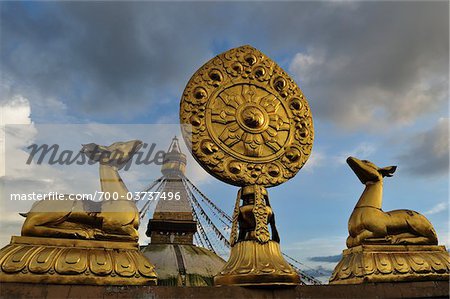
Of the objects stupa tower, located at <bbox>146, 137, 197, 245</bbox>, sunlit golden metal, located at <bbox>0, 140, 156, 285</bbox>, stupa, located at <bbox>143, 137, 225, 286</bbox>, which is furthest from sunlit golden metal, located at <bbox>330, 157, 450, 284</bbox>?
stupa tower, located at <bbox>146, 137, 197, 245</bbox>

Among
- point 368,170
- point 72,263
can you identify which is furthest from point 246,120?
point 72,263

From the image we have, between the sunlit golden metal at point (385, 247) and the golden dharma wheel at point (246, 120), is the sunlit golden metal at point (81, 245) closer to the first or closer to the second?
the golden dharma wheel at point (246, 120)

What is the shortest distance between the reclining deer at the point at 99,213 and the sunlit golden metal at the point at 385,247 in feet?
11.8

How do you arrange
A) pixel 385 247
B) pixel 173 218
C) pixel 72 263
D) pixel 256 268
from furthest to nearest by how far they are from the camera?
pixel 173 218
pixel 385 247
pixel 256 268
pixel 72 263

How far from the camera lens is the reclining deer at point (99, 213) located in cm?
539

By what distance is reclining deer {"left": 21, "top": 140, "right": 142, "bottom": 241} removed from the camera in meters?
5.39

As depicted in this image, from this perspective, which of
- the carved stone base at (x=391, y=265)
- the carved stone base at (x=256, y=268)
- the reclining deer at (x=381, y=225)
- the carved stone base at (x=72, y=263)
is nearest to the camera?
the carved stone base at (x=72, y=263)

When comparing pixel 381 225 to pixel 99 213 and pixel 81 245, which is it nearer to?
pixel 99 213

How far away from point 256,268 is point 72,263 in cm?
259

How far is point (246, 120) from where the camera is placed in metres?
6.64

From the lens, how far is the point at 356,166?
6898mm

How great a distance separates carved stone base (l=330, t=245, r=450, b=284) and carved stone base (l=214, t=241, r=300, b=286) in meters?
0.99

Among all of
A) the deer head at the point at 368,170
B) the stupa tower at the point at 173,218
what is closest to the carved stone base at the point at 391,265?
the deer head at the point at 368,170

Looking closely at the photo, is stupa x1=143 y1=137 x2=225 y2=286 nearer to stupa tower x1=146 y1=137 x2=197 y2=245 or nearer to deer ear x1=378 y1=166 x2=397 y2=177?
stupa tower x1=146 y1=137 x2=197 y2=245
